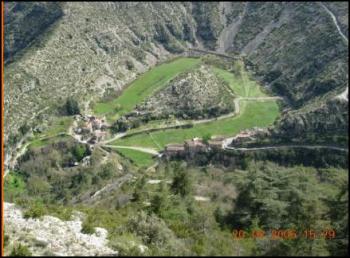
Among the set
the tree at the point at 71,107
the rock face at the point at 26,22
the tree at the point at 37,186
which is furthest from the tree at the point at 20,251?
the rock face at the point at 26,22

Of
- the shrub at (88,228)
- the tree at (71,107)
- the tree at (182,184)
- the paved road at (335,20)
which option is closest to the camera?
the shrub at (88,228)

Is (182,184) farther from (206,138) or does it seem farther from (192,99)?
(192,99)

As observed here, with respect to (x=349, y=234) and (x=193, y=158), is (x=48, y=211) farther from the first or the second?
(x=193, y=158)

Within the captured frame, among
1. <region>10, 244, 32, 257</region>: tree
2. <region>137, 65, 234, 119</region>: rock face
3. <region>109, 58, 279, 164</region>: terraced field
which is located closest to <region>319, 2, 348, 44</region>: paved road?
<region>109, 58, 279, 164</region>: terraced field
